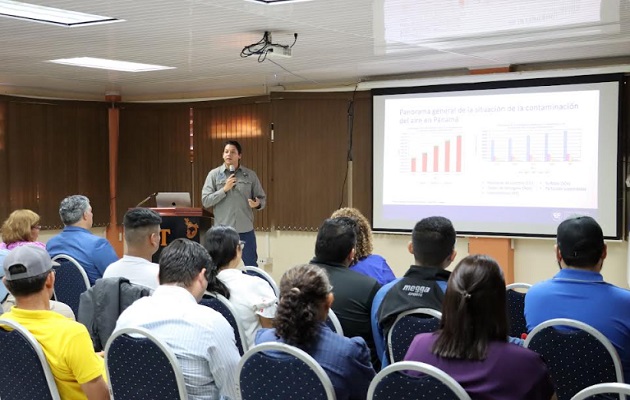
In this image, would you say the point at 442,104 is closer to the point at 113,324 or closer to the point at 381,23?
the point at 381,23

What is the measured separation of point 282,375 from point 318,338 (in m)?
0.17

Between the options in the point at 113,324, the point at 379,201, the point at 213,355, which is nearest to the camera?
the point at 213,355

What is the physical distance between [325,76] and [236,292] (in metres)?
5.57

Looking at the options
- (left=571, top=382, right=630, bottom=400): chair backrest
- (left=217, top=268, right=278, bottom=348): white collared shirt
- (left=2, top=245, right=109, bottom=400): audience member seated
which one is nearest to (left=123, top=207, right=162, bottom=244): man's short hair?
(left=217, top=268, right=278, bottom=348): white collared shirt

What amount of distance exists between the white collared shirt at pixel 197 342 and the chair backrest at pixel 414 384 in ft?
2.27

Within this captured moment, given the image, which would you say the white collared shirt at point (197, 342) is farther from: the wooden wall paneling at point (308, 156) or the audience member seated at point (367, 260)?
the wooden wall paneling at point (308, 156)

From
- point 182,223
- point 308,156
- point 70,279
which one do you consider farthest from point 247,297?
point 308,156

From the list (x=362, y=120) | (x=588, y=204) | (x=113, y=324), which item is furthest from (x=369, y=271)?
(x=362, y=120)

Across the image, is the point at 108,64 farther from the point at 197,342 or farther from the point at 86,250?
the point at 197,342

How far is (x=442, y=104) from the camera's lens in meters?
8.30

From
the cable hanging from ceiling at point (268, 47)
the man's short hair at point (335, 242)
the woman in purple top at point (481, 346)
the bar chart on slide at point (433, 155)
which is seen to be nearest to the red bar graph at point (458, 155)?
the bar chart on slide at point (433, 155)

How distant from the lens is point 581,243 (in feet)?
10.0

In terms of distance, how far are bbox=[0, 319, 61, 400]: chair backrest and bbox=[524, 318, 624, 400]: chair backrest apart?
1.72 meters

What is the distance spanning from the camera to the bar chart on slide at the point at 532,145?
7547 mm
